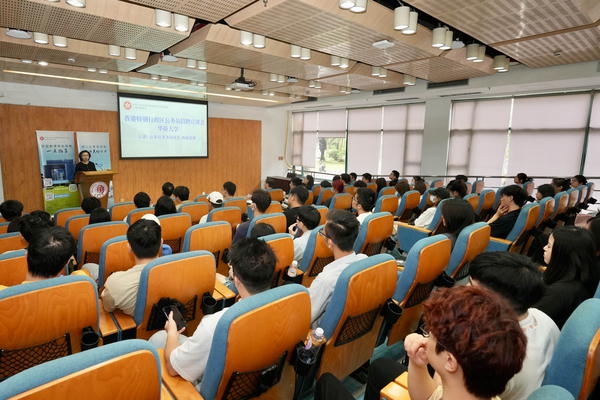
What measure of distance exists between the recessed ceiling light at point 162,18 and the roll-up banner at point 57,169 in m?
6.62

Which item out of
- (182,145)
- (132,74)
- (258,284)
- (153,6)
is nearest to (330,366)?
(258,284)

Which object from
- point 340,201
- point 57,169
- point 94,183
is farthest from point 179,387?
point 57,169

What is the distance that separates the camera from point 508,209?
4309 mm

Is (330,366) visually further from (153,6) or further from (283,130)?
(283,130)

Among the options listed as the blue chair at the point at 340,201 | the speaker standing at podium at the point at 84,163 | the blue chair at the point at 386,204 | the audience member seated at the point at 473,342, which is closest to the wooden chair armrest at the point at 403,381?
the audience member seated at the point at 473,342

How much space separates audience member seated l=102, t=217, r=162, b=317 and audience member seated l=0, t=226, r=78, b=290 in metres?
0.33

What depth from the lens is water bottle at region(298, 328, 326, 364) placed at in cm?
149

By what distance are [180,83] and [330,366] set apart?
780 cm

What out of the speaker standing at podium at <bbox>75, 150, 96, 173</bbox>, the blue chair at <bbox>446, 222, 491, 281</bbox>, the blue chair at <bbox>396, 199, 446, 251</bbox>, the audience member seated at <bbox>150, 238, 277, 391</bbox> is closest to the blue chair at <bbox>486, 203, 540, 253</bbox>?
the blue chair at <bbox>396, 199, 446, 251</bbox>

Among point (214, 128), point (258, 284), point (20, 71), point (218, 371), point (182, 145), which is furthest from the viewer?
point (214, 128)

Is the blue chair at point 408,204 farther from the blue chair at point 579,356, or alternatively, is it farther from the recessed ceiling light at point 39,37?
the recessed ceiling light at point 39,37

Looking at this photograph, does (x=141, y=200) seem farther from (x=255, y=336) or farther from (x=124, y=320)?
(x=255, y=336)

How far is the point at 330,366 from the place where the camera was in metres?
1.86

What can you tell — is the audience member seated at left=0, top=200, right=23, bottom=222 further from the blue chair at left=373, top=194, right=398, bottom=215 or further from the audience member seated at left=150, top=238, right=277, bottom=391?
the blue chair at left=373, top=194, right=398, bottom=215
